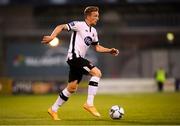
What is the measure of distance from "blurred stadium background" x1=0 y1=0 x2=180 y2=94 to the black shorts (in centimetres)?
2308

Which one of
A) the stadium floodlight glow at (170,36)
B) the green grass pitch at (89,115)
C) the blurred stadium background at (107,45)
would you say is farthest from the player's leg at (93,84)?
the stadium floodlight glow at (170,36)

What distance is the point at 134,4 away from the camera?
4306cm

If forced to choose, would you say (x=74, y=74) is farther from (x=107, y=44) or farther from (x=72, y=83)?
(x=107, y=44)

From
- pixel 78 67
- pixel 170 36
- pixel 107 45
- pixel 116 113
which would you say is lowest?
pixel 116 113

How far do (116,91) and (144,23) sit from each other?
9.39 meters

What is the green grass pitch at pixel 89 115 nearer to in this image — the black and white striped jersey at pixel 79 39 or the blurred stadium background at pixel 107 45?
the black and white striped jersey at pixel 79 39

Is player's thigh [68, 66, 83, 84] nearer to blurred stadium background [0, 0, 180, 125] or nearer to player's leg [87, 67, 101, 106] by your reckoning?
player's leg [87, 67, 101, 106]

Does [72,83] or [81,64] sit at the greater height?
[81,64]

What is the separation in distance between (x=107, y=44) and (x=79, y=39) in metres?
27.2

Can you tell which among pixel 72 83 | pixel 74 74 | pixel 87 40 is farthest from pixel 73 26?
pixel 72 83

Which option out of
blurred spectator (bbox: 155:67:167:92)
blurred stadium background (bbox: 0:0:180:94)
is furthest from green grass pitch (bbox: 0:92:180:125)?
blurred stadium background (bbox: 0:0:180:94)

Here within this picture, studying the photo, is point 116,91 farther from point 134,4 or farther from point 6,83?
point 134,4

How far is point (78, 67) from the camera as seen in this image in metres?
11.9

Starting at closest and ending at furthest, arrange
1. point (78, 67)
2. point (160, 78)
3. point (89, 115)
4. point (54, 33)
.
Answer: point (54, 33) < point (78, 67) < point (89, 115) < point (160, 78)
